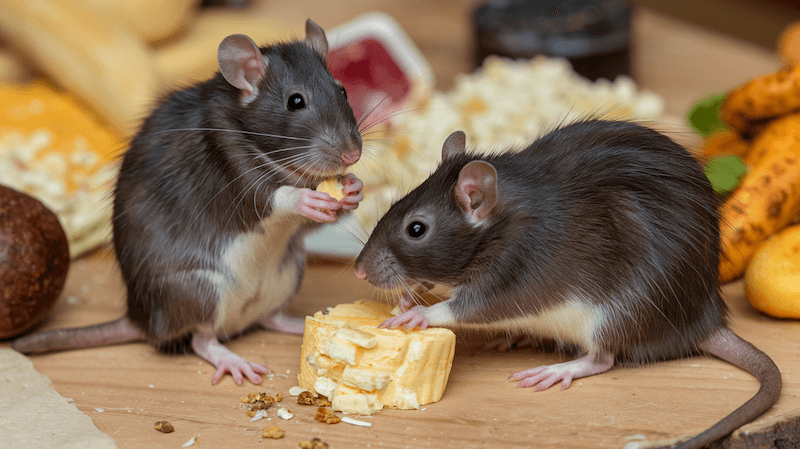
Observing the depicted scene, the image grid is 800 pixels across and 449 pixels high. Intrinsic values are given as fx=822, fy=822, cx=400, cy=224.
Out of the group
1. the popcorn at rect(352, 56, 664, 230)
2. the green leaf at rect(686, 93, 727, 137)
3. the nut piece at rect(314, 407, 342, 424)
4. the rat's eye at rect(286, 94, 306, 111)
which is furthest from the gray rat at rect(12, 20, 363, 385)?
the green leaf at rect(686, 93, 727, 137)

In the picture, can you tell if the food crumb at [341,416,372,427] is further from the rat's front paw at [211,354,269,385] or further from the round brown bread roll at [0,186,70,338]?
the round brown bread roll at [0,186,70,338]

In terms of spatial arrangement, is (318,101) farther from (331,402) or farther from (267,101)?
(331,402)

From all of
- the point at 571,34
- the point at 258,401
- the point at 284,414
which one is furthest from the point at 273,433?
the point at 571,34

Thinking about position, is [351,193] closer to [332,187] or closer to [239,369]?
[332,187]

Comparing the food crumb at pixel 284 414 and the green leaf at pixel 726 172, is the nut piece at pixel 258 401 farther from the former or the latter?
the green leaf at pixel 726 172

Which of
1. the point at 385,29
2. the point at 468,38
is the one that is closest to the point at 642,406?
the point at 385,29

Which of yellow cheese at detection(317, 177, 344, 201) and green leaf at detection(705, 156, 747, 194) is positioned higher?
green leaf at detection(705, 156, 747, 194)

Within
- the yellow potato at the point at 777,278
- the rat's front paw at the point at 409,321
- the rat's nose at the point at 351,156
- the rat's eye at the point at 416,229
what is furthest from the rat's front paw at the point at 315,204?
the yellow potato at the point at 777,278
